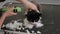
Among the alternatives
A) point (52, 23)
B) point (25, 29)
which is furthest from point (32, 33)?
point (52, 23)

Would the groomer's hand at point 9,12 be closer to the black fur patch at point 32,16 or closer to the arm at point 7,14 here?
the arm at point 7,14

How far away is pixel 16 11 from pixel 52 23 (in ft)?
0.85

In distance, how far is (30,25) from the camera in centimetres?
89

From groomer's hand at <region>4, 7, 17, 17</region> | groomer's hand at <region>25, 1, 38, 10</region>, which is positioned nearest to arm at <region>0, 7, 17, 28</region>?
groomer's hand at <region>4, 7, 17, 17</region>

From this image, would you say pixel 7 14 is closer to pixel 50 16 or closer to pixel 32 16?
pixel 32 16

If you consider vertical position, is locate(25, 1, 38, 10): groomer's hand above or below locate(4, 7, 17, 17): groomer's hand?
above

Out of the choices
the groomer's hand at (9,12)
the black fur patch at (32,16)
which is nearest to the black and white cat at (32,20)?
→ the black fur patch at (32,16)

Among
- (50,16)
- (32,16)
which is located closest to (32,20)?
(32,16)

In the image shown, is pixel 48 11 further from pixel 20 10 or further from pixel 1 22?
pixel 1 22

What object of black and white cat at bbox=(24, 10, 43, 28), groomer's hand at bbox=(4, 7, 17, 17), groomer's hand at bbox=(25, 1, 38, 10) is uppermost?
groomer's hand at bbox=(25, 1, 38, 10)

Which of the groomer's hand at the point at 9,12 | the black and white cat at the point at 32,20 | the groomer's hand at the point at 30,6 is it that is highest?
the groomer's hand at the point at 30,6

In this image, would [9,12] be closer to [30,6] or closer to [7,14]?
[7,14]

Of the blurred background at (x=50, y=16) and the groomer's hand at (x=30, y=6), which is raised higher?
the groomer's hand at (x=30, y=6)

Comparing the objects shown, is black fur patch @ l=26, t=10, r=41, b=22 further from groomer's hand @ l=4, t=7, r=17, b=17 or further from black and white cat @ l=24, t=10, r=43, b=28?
groomer's hand @ l=4, t=7, r=17, b=17
